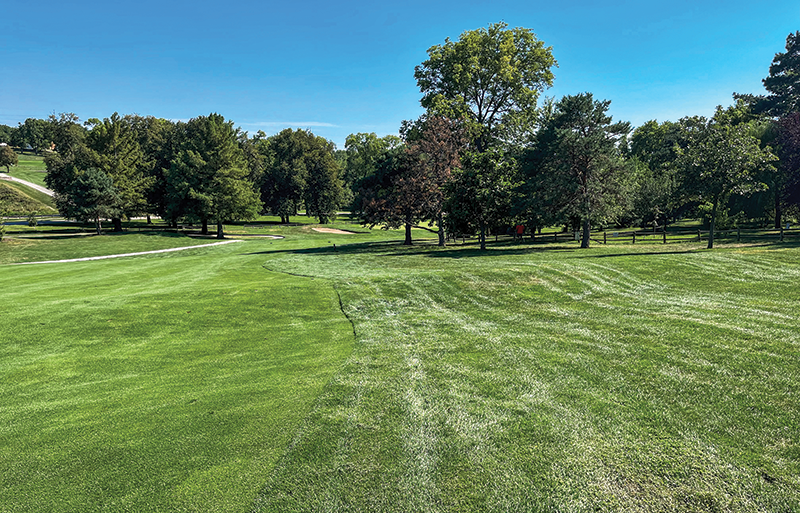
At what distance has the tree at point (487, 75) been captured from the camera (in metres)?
36.8

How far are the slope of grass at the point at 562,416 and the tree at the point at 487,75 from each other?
30.4 m

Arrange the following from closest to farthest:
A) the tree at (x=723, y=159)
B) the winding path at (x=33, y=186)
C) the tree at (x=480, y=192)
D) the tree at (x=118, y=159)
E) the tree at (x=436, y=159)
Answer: the tree at (x=723, y=159) → the tree at (x=480, y=192) → the tree at (x=436, y=159) → the tree at (x=118, y=159) → the winding path at (x=33, y=186)

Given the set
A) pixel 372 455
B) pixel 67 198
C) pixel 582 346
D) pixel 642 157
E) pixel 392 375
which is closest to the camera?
pixel 372 455

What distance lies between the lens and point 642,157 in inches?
3248

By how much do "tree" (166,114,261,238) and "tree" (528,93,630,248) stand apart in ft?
123

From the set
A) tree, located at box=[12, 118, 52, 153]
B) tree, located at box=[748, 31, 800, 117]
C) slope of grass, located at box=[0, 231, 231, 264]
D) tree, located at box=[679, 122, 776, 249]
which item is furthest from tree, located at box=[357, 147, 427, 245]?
tree, located at box=[12, 118, 52, 153]

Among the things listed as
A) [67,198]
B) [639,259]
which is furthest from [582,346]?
[67,198]

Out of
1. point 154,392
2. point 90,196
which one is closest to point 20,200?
point 90,196

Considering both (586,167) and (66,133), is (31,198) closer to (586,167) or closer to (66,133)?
(66,133)

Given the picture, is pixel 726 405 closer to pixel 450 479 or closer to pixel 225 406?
pixel 450 479

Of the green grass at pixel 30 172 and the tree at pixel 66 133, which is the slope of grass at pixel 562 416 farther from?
the green grass at pixel 30 172

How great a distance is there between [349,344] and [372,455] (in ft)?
14.5

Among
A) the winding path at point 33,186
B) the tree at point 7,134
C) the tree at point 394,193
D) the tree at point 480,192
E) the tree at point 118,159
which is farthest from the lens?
the tree at point 7,134

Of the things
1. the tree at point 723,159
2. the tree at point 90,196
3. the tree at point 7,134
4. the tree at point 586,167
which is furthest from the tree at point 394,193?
the tree at point 7,134
